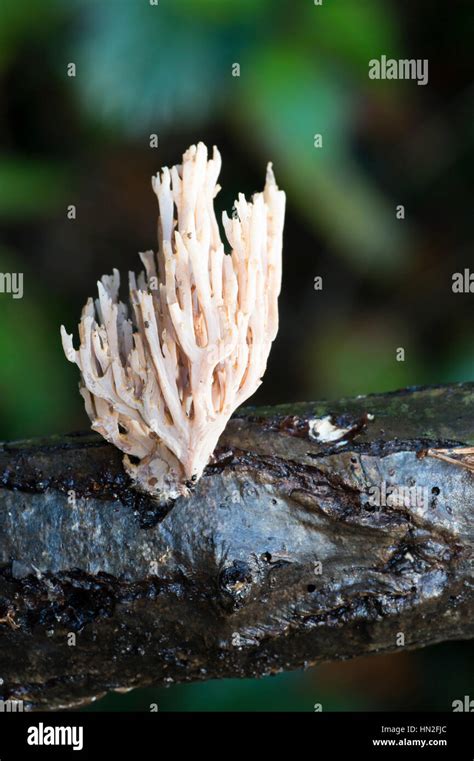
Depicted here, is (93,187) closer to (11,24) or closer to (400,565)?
(11,24)

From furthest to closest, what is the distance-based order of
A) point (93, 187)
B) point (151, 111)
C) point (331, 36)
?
1. point (93, 187)
2. point (331, 36)
3. point (151, 111)

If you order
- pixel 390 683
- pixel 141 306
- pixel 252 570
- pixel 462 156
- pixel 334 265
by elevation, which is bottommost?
pixel 390 683

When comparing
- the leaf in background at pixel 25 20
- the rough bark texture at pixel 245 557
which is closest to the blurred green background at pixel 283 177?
the leaf in background at pixel 25 20

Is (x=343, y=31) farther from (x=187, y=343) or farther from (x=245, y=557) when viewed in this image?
(x=245, y=557)

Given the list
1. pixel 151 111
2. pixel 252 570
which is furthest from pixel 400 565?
pixel 151 111

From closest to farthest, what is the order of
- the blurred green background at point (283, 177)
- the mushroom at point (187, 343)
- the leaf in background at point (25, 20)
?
the mushroom at point (187, 343)
the blurred green background at point (283, 177)
the leaf in background at point (25, 20)

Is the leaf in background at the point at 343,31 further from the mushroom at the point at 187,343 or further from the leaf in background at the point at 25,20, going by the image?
the mushroom at the point at 187,343

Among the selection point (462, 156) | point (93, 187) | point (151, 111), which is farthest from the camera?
point (93, 187)

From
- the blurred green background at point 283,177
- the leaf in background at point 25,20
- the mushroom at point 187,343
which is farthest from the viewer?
the leaf in background at point 25,20
